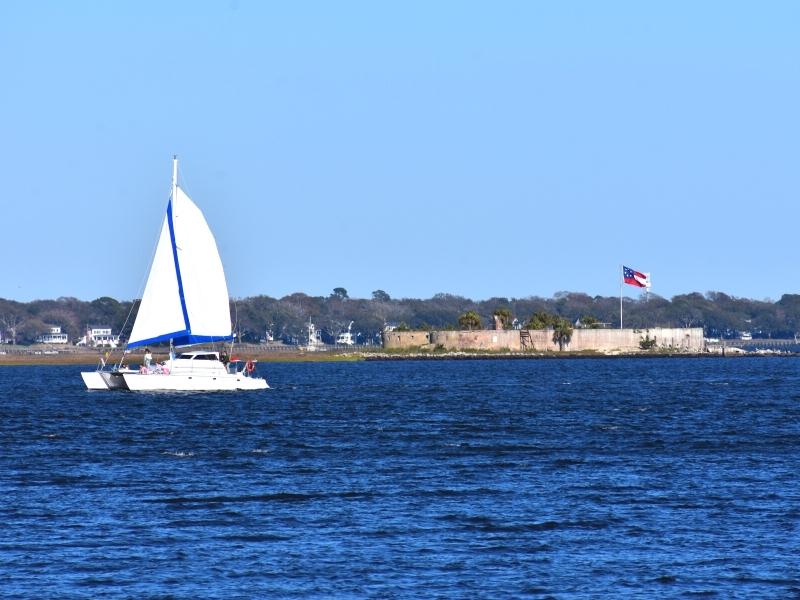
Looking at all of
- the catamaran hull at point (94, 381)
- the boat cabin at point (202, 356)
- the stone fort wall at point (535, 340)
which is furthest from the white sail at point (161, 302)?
the stone fort wall at point (535, 340)

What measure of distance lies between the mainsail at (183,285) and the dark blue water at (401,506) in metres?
16.3

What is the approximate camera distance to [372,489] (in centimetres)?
3419

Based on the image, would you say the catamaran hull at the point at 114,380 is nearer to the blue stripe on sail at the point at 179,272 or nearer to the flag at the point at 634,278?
the blue stripe on sail at the point at 179,272

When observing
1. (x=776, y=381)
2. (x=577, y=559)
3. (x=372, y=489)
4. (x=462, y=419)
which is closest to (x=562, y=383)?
(x=776, y=381)

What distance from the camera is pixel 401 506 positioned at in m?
31.2

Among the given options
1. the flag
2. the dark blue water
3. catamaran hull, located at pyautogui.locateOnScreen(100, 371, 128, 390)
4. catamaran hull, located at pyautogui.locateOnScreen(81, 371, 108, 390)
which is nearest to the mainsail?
catamaran hull, located at pyautogui.locateOnScreen(100, 371, 128, 390)

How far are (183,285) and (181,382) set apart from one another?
537cm

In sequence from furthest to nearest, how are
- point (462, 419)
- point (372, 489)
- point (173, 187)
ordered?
point (173, 187) → point (462, 419) → point (372, 489)

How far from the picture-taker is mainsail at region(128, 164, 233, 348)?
7669 cm

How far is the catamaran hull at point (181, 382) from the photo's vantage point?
73938 mm

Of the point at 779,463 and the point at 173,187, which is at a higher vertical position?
the point at 173,187

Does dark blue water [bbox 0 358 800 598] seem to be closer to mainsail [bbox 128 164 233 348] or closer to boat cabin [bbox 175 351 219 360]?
boat cabin [bbox 175 351 219 360]

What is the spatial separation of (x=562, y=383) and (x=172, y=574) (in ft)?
258

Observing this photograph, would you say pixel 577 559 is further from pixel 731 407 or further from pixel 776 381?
pixel 776 381
